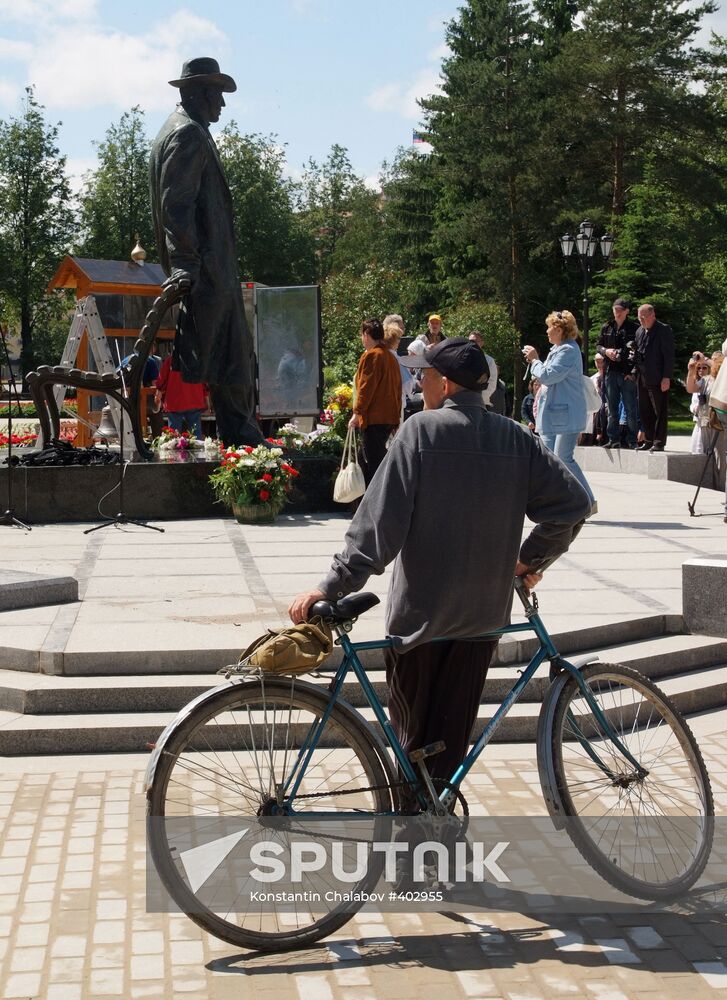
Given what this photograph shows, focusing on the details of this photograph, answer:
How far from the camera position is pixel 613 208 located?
157 ft

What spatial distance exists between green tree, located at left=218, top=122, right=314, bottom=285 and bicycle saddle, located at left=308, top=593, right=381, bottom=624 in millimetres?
67657

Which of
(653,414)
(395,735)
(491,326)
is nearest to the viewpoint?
(395,735)

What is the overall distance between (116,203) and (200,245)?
195ft

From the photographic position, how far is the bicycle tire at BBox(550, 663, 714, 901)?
171 inches

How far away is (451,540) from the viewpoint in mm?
4250

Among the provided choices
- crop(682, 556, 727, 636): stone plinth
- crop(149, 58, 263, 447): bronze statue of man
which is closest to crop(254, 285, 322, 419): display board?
crop(149, 58, 263, 447): bronze statue of man

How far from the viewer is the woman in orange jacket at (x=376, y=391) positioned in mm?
12742

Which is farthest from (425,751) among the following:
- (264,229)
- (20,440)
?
(264,229)

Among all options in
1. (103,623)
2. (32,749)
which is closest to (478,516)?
(32,749)

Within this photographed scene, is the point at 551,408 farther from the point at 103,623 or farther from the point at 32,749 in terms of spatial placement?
the point at 32,749

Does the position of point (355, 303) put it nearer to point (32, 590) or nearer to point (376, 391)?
point (376, 391)

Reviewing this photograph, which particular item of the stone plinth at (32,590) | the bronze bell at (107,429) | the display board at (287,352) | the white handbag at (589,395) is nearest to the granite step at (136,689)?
the stone plinth at (32,590)

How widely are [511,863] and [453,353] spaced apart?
1737mm

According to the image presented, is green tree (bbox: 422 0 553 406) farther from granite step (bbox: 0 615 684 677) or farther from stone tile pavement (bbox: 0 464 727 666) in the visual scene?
granite step (bbox: 0 615 684 677)
